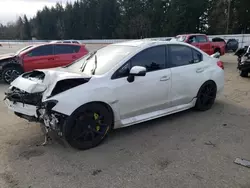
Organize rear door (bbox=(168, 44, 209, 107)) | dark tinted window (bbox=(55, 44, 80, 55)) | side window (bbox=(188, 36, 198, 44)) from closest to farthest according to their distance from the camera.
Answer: rear door (bbox=(168, 44, 209, 107))
dark tinted window (bbox=(55, 44, 80, 55))
side window (bbox=(188, 36, 198, 44))

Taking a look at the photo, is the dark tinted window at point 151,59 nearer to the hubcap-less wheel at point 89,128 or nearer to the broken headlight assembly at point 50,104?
the hubcap-less wheel at point 89,128

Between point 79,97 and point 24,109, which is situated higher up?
point 79,97

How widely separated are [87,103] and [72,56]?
6941 mm

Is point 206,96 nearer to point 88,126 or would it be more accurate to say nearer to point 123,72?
point 123,72

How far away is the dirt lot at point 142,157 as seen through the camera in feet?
9.09

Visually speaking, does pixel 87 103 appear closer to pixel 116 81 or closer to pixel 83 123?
pixel 83 123

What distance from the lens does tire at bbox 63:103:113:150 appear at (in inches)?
130

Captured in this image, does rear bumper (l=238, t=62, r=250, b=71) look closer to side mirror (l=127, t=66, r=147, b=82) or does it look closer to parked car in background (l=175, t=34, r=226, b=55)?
parked car in background (l=175, t=34, r=226, b=55)

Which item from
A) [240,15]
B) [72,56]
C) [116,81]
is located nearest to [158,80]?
[116,81]

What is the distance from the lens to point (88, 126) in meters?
3.47

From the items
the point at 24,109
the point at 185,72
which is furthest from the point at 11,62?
the point at 185,72

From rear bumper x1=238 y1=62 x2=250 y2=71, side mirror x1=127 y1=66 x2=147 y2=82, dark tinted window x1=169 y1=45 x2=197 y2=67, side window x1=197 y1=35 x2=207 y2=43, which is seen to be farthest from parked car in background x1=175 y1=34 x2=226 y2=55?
side mirror x1=127 y1=66 x2=147 y2=82

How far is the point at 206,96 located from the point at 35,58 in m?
6.96

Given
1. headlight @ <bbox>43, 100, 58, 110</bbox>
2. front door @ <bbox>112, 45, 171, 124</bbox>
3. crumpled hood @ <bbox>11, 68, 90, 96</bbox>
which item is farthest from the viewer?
front door @ <bbox>112, 45, 171, 124</bbox>
